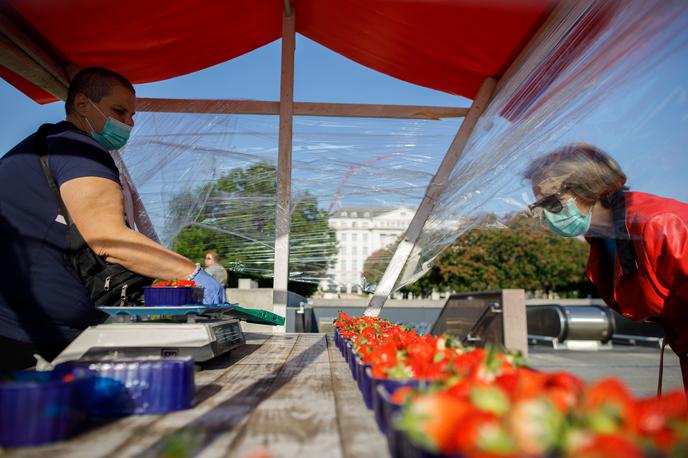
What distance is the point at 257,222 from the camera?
488 centimetres

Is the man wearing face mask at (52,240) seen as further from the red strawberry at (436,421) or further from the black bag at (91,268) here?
the red strawberry at (436,421)

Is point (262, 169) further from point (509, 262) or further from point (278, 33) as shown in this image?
point (509, 262)

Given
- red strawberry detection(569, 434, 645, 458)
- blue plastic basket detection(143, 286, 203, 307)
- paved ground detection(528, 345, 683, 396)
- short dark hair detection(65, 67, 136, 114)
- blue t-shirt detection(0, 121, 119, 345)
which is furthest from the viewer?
paved ground detection(528, 345, 683, 396)

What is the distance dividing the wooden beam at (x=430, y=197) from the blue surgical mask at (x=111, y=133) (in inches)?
110

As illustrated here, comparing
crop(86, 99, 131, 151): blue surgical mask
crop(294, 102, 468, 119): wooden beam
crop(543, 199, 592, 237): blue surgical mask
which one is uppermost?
crop(294, 102, 468, 119): wooden beam

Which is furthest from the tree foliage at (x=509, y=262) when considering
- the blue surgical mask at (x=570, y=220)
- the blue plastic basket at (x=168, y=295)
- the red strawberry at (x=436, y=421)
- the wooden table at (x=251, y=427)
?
the red strawberry at (x=436, y=421)

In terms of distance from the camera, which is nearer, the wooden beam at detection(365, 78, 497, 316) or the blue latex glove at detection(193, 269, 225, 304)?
the blue latex glove at detection(193, 269, 225, 304)

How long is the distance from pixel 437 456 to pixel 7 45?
388 centimetres

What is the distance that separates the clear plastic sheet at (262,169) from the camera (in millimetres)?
4660

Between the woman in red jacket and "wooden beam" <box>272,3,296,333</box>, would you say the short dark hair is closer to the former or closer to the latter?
"wooden beam" <box>272,3,296,333</box>

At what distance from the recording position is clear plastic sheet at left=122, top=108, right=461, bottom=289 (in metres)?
4.66

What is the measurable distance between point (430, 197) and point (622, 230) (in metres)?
2.44

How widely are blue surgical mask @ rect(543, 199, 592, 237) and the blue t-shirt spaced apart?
2.21 m

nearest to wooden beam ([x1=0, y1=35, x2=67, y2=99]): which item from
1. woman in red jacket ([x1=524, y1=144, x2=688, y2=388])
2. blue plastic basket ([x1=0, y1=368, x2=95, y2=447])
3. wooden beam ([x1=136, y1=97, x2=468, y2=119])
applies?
wooden beam ([x1=136, y1=97, x2=468, y2=119])
